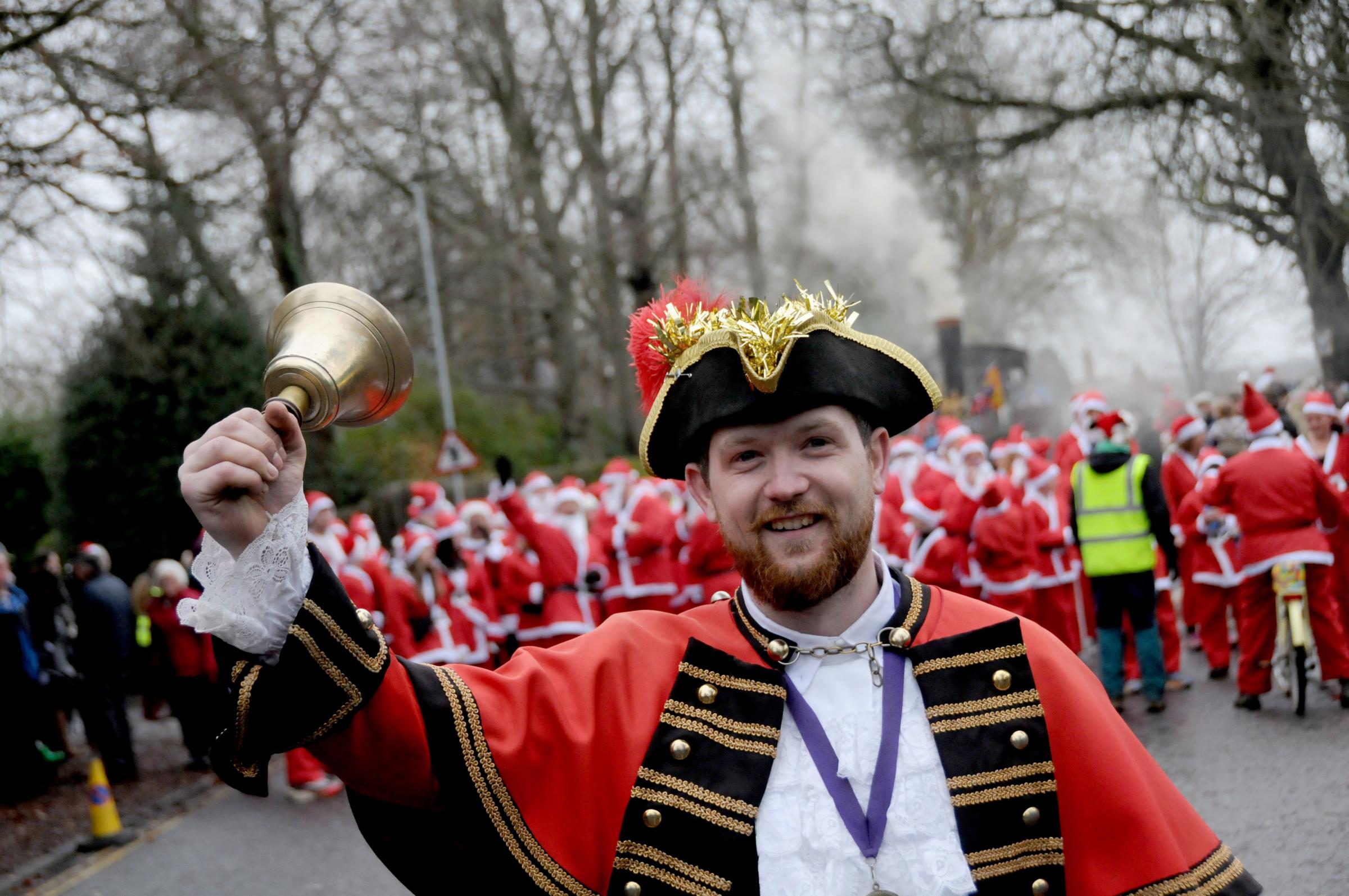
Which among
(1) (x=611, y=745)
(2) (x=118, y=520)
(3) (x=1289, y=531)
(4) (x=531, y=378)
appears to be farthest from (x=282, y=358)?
(4) (x=531, y=378)

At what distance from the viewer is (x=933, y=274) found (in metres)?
36.7

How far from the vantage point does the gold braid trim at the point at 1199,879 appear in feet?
8.03

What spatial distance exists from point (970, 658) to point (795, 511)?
491 millimetres

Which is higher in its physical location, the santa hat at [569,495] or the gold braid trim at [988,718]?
the santa hat at [569,495]

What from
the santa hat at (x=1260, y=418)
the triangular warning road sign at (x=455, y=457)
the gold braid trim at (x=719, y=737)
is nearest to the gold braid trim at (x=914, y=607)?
the gold braid trim at (x=719, y=737)

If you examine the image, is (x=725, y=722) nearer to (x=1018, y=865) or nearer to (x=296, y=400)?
(x=1018, y=865)

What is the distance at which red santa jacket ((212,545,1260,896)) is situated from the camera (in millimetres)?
2391

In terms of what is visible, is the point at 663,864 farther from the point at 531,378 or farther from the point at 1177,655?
the point at 531,378

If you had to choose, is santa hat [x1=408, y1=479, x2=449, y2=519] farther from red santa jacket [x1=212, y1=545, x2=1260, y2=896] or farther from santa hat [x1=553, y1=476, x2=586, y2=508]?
red santa jacket [x1=212, y1=545, x2=1260, y2=896]

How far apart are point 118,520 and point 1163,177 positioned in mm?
13504

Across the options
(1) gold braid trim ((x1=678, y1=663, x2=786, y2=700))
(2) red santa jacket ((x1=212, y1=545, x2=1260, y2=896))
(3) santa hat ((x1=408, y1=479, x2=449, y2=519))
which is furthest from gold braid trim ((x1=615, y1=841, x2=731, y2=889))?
(3) santa hat ((x1=408, y1=479, x2=449, y2=519))

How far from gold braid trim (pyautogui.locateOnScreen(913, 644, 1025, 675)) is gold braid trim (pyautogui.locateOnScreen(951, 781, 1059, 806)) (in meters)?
0.27

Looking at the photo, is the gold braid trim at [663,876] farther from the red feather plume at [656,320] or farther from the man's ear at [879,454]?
the red feather plume at [656,320]

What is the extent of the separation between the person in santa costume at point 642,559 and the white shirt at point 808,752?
8142 mm
